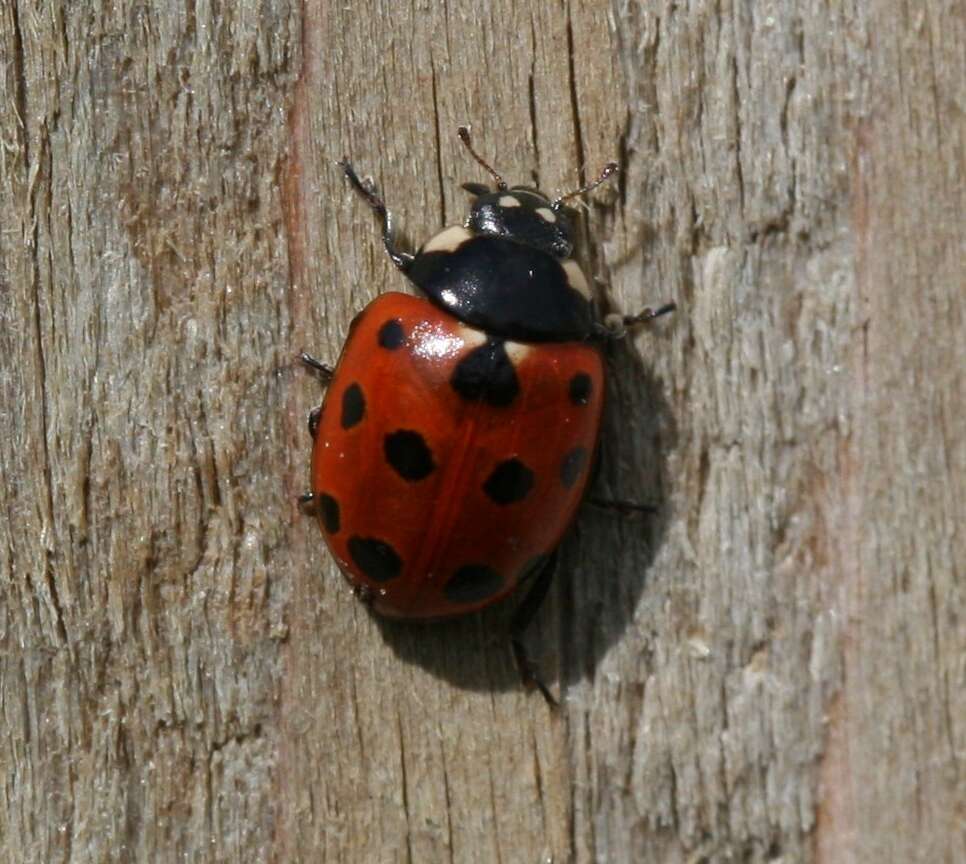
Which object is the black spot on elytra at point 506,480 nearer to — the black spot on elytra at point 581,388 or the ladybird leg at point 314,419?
the black spot on elytra at point 581,388

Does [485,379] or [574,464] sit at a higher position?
[485,379]

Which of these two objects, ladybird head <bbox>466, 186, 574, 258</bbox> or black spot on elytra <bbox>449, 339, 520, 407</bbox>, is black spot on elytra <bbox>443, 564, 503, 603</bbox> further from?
ladybird head <bbox>466, 186, 574, 258</bbox>

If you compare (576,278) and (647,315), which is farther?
(576,278)

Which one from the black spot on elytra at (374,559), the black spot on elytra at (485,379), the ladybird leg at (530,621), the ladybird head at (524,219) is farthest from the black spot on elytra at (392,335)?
the ladybird leg at (530,621)

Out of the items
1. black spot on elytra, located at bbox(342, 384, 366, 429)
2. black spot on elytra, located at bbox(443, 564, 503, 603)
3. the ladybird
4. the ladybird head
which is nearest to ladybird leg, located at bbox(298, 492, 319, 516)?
the ladybird

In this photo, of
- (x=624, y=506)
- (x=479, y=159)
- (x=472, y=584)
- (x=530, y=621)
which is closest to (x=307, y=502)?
(x=472, y=584)

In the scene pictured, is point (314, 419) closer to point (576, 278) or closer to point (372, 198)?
point (372, 198)
